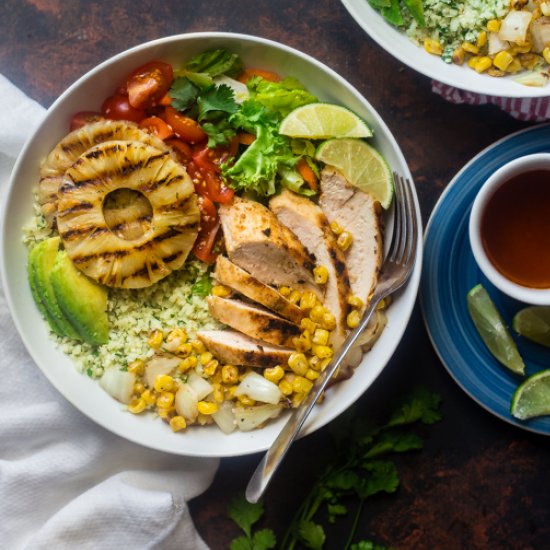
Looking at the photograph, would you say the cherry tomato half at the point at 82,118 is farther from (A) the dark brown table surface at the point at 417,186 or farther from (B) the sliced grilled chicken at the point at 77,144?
(A) the dark brown table surface at the point at 417,186

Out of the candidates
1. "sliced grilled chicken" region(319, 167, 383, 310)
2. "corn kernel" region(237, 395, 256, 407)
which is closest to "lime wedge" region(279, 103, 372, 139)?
"sliced grilled chicken" region(319, 167, 383, 310)

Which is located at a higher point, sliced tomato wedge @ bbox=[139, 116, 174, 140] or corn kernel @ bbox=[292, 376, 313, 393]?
sliced tomato wedge @ bbox=[139, 116, 174, 140]

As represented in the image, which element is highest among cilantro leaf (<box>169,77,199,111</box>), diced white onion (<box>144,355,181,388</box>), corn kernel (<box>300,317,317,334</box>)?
cilantro leaf (<box>169,77,199,111</box>)

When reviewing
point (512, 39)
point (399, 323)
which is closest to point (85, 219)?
point (399, 323)

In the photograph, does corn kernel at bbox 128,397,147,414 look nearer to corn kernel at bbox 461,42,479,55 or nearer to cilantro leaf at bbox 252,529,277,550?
cilantro leaf at bbox 252,529,277,550

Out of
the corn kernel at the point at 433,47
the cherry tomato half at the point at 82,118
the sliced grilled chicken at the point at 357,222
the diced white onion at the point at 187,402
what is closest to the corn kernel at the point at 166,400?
the diced white onion at the point at 187,402

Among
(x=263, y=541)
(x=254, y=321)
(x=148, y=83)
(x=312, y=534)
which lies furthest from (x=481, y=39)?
(x=263, y=541)

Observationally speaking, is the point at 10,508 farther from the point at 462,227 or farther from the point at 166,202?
the point at 462,227

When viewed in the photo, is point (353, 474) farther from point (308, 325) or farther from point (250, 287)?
point (250, 287)
